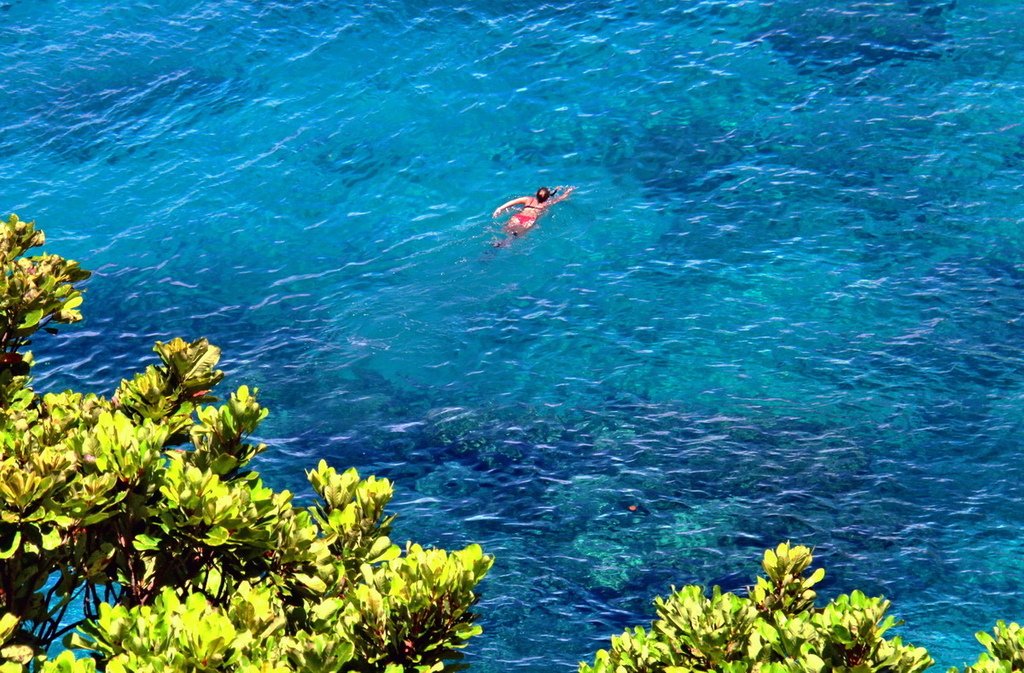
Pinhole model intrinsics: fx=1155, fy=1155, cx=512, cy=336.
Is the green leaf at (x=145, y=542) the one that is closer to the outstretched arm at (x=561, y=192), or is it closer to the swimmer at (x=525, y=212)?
the swimmer at (x=525, y=212)

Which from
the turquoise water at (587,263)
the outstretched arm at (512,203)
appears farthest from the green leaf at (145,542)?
the outstretched arm at (512,203)

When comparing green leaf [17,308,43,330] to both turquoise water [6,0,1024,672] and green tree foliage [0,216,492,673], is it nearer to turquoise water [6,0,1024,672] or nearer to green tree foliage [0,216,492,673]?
green tree foliage [0,216,492,673]

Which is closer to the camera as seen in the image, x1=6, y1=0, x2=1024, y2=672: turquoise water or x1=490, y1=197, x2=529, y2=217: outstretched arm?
x1=6, y1=0, x2=1024, y2=672: turquoise water

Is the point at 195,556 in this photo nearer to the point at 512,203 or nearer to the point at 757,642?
the point at 757,642

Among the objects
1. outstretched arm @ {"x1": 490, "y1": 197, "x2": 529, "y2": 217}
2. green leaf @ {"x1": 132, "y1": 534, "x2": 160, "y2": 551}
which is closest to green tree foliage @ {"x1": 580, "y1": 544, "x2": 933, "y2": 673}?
green leaf @ {"x1": 132, "y1": 534, "x2": 160, "y2": 551}

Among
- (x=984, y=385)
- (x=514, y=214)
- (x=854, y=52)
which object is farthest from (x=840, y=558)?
(x=854, y=52)
